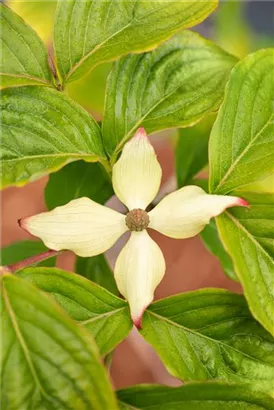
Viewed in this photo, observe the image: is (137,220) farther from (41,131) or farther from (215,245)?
(215,245)

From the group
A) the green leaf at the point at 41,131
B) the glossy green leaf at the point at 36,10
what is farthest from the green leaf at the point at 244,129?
the glossy green leaf at the point at 36,10

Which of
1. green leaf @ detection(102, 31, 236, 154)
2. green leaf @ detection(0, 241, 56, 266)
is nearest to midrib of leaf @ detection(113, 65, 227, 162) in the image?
green leaf @ detection(102, 31, 236, 154)

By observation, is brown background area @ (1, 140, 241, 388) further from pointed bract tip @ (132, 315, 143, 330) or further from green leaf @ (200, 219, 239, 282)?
pointed bract tip @ (132, 315, 143, 330)

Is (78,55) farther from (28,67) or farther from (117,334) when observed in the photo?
(117,334)

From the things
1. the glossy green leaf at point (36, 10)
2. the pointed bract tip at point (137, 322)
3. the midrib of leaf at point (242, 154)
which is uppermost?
the glossy green leaf at point (36, 10)

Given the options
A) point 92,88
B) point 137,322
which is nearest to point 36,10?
point 92,88

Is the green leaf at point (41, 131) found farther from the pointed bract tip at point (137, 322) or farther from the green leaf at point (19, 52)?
the pointed bract tip at point (137, 322)
